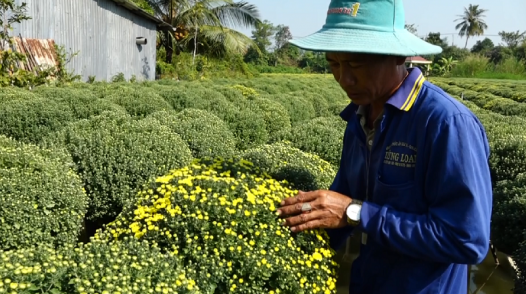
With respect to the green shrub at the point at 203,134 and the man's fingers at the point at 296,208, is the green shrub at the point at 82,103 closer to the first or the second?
the green shrub at the point at 203,134

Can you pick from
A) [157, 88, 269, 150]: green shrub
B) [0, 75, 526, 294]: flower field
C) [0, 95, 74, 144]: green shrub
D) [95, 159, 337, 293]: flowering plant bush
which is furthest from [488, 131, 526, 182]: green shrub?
[0, 95, 74, 144]: green shrub

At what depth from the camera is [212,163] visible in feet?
9.60

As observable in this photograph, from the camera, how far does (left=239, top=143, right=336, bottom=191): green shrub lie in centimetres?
278

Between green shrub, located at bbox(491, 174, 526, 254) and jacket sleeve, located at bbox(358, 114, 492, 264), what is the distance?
3.33 meters

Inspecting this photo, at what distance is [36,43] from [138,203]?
12.5m

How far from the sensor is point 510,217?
4.65 meters

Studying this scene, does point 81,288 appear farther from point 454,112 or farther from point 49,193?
point 49,193

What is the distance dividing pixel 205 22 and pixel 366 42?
2918 centimetres

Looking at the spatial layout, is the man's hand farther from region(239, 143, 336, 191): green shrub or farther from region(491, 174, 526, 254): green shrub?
region(491, 174, 526, 254): green shrub

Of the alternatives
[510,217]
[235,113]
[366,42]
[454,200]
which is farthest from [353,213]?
[235,113]

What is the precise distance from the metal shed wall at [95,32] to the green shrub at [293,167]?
1110 cm

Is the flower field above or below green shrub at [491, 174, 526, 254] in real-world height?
above

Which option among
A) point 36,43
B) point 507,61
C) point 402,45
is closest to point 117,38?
point 36,43

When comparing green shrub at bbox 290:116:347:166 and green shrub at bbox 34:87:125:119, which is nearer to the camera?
green shrub at bbox 290:116:347:166
